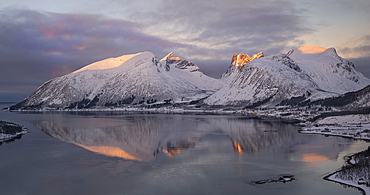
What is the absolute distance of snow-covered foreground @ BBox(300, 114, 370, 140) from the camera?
5247cm

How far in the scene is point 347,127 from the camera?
6072 cm

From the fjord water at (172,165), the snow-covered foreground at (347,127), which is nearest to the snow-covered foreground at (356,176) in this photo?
the fjord water at (172,165)

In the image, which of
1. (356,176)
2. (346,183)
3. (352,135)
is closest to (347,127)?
(352,135)

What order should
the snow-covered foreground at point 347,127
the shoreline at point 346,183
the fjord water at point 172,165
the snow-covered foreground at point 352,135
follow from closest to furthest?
the shoreline at point 346,183 < the snow-covered foreground at point 352,135 < the fjord water at point 172,165 < the snow-covered foreground at point 347,127

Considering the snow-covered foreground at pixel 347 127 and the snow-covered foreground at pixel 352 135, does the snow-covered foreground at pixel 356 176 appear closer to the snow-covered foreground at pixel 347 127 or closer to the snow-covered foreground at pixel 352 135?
the snow-covered foreground at pixel 352 135

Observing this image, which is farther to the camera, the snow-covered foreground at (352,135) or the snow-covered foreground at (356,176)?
the snow-covered foreground at (352,135)

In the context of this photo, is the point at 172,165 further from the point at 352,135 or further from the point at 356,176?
the point at 352,135

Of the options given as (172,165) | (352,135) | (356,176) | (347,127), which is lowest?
(172,165)

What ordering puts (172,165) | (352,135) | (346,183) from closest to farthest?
(346,183)
(172,165)
(352,135)

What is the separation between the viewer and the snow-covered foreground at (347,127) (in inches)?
2066

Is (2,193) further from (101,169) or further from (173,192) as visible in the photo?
(173,192)

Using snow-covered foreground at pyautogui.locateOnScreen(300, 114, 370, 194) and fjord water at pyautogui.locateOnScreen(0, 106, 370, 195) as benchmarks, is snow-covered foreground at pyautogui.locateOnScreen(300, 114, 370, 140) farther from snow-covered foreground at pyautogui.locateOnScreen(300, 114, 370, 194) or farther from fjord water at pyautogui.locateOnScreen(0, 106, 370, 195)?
fjord water at pyautogui.locateOnScreen(0, 106, 370, 195)

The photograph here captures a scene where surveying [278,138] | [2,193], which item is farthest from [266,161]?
[2,193]

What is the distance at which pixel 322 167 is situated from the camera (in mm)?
31344
